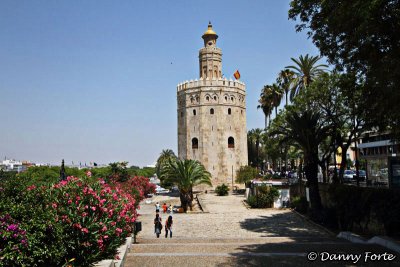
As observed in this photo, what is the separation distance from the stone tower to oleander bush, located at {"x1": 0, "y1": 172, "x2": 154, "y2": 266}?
34728mm

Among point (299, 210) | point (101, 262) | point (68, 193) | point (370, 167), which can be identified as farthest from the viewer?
point (299, 210)

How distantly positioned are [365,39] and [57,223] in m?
9.00

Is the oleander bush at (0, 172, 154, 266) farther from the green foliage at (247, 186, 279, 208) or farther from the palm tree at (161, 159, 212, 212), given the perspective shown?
the palm tree at (161, 159, 212, 212)

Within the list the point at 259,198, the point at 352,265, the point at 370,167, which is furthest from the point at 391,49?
the point at 259,198

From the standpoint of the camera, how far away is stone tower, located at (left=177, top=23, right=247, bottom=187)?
4297 centimetres

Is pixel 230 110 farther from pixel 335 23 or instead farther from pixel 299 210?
pixel 335 23

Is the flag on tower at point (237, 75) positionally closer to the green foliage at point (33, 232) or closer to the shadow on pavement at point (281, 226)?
the shadow on pavement at point (281, 226)

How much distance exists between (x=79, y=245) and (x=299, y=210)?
19.7m

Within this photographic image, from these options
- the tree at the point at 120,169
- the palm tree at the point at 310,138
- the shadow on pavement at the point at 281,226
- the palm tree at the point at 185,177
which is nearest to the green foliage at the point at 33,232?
the shadow on pavement at the point at 281,226

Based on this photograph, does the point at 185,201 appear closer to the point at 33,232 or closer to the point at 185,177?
the point at 185,177

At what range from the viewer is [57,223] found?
21.4ft

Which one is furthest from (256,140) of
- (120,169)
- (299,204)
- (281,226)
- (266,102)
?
(281,226)

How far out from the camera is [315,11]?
476 inches

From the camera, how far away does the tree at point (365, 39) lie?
9181 millimetres
